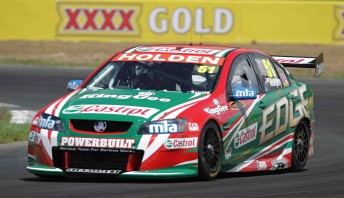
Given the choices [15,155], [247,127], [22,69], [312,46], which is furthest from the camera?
[312,46]

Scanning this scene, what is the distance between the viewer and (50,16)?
Answer: 30.3m

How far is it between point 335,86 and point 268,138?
12.8 m

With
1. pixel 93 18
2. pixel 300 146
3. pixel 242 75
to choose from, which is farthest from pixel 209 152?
pixel 93 18

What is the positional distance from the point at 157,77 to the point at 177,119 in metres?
1.16

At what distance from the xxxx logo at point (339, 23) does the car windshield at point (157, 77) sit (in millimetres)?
18404

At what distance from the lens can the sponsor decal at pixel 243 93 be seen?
10914 mm

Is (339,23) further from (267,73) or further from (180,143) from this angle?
(180,143)

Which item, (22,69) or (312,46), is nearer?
(22,69)

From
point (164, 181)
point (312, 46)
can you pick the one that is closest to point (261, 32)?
point (312, 46)

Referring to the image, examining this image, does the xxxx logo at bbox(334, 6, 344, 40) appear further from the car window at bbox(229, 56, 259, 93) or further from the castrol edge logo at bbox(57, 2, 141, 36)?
the car window at bbox(229, 56, 259, 93)

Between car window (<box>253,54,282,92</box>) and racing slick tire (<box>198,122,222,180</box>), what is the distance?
1514 millimetres

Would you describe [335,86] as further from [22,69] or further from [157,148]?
[157,148]

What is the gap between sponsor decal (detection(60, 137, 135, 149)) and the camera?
9891 millimetres

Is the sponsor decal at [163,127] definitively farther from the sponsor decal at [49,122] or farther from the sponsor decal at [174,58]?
the sponsor decal at [174,58]
